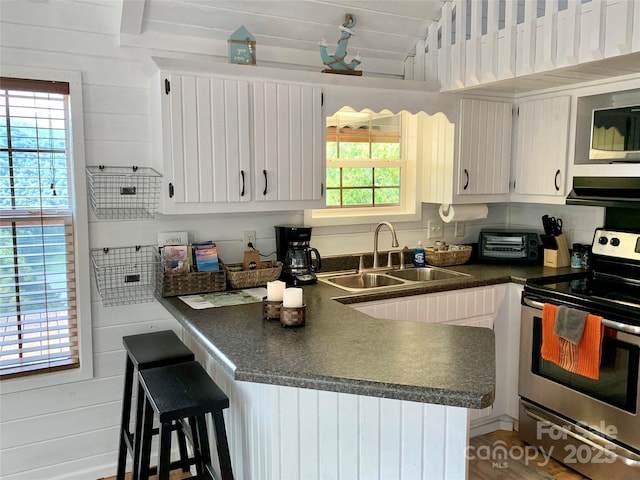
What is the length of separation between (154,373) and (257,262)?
3.13 feet

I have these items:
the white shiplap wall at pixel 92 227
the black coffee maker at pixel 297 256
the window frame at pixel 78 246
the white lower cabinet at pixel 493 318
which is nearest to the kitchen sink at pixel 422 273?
the white lower cabinet at pixel 493 318

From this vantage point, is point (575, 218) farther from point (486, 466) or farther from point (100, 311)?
point (100, 311)

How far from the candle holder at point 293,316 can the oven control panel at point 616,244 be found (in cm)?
211

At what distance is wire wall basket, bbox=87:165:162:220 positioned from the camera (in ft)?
8.41

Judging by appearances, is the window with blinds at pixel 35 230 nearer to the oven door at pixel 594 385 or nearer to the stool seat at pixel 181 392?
the stool seat at pixel 181 392

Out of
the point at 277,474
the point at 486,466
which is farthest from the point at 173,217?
the point at 486,466

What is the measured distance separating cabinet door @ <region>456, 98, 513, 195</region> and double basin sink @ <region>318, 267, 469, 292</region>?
1.76 ft

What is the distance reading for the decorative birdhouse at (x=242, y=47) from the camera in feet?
8.60

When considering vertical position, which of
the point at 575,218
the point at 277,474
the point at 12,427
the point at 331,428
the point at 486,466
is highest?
the point at 575,218

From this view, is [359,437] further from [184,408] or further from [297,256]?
[297,256]

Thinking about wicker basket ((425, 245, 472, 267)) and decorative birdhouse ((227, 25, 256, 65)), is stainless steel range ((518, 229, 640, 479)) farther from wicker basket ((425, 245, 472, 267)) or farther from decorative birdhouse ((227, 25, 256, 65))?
decorative birdhouse ((227, 25, 256, 65))

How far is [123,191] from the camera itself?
2568 mm

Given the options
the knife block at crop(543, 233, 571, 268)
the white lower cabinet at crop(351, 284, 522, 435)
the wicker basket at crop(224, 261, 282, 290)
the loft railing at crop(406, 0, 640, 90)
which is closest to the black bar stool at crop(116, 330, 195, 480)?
the wicker basket at crop(224, 261, 282, 290)

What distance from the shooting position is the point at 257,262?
2.86 meters
